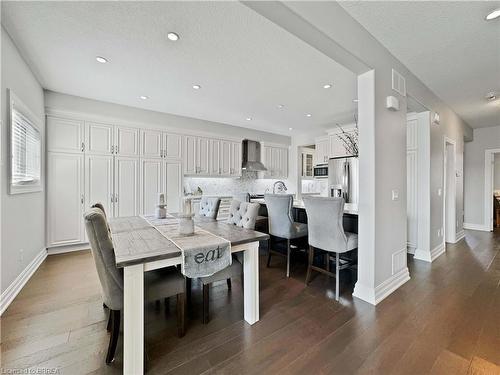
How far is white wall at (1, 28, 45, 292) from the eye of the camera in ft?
7.07

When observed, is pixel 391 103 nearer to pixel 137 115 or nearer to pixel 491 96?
pixel 491 96

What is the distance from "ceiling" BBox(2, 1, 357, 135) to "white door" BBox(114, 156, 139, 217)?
3.59ft

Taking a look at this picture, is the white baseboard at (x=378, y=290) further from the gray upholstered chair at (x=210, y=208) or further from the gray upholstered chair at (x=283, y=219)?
the gray upholstered chair at (x=210, y=208)

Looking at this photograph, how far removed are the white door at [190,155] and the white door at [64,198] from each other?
5.98 feet

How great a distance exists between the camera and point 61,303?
2234mm

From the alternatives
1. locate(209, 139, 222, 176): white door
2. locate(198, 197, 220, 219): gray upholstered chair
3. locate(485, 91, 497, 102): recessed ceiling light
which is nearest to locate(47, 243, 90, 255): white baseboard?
locate(198, 197, 220, 219): gray upholstered chair

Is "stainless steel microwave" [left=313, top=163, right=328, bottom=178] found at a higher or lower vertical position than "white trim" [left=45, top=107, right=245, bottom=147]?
lower

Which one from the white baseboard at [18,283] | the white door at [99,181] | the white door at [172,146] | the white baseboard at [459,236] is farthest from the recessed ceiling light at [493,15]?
the white door at [99,181]

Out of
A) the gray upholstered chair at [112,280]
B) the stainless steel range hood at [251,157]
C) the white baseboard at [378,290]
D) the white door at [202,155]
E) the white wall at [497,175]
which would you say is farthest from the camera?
the white wall at [497,175]

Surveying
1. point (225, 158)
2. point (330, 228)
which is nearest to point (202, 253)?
point (330, 228)

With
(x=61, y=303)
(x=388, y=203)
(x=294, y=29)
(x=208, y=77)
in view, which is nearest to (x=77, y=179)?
(x=61, y=303)

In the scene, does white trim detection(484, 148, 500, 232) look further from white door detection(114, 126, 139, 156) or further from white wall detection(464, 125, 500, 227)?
white door detection(114, 126, 139, 156)

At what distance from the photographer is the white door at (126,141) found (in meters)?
4.12

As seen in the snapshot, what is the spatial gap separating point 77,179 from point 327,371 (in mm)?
4332
